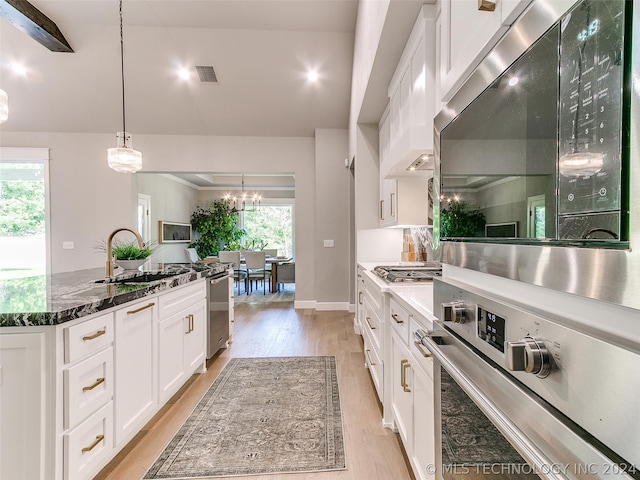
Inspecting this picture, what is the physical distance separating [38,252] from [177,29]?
428cm

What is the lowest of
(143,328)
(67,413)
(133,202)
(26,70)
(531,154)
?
(67,413)

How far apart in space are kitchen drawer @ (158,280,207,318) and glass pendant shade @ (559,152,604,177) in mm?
2066

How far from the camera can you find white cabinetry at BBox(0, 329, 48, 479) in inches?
45.8

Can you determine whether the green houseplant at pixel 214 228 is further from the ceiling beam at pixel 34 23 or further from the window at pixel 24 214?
the ceiling beam at pixel 34 23

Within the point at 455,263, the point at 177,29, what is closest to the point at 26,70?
the point at 177,29

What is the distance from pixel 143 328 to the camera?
1765 millimetres

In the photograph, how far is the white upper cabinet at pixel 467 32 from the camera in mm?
674

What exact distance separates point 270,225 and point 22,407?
7754 millimetres

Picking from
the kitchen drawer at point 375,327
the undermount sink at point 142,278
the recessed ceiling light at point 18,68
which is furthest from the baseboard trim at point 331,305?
the recessed ceiling light at point 18,68

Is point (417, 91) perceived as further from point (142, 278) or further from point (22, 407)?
point (22, 407)

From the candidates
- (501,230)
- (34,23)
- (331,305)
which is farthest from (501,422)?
(34,23)

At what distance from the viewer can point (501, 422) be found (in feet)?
1.91

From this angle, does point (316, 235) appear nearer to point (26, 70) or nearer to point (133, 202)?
point (133, 202)

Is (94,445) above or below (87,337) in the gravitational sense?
below
